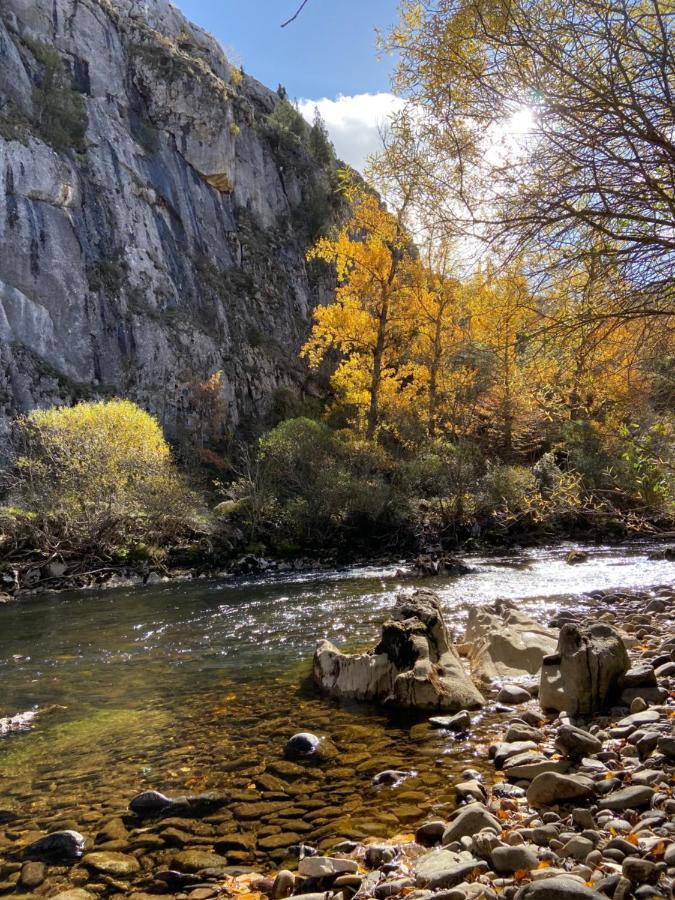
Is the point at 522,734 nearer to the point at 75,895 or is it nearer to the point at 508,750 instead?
the point at 508,750

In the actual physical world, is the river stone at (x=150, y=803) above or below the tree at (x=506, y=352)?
below

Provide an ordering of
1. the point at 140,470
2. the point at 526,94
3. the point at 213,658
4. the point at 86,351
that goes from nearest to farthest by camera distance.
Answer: the point at 526,94, the point at 213,658, the point at 140,470, the point at 86,351

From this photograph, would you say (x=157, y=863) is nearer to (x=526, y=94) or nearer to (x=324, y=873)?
(x=324, y=873)

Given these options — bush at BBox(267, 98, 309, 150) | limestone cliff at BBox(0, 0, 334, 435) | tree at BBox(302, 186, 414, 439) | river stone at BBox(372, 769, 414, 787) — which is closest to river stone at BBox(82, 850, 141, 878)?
river stone at BBox(372, 769, 414, 787)

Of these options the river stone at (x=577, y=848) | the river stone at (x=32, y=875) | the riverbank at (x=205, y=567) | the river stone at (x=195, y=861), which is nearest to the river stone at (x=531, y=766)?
the river stone at (x=577, y=848)

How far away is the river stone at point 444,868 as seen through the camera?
109 inches

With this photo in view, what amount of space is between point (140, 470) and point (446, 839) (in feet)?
55.3

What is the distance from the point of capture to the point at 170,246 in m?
39.7

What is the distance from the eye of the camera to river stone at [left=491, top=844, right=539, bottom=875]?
280 centimetres

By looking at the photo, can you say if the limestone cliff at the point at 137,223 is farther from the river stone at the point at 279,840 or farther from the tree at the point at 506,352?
the river stone at the point at 279,840


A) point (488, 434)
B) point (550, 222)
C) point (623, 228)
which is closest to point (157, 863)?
point (550, 222)

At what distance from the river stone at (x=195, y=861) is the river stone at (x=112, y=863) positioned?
21 centimetres

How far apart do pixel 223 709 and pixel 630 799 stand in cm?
381

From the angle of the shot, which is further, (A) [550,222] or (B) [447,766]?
(B) [447,766]
